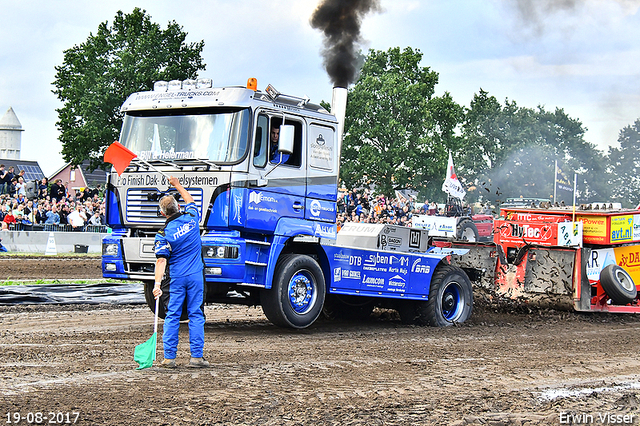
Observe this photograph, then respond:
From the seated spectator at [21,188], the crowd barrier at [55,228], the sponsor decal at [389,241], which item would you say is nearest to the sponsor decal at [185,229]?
the sponsor decal at [389,241]

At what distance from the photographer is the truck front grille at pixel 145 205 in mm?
9703

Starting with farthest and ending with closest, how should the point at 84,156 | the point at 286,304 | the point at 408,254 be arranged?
the point at 84,156
the point at 408,254
the point at 286,304

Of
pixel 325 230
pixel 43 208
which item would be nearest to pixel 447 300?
pixel 325 230

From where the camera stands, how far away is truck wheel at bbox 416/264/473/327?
1202cm

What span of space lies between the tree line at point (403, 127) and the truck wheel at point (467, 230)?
39.4ft

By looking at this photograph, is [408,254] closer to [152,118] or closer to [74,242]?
[152,118]

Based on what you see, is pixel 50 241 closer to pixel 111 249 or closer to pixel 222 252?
pixel 111 249

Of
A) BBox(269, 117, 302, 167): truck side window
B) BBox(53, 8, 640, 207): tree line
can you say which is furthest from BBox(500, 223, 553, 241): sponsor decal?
BBox(53, 8, 640, 207): tree line

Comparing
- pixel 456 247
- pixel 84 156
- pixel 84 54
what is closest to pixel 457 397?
pixel 456 247

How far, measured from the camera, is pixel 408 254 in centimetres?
1166

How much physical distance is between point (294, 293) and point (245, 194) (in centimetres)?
152

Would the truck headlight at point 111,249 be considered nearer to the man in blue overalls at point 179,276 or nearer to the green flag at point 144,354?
the man in blue overalls at point 179,276

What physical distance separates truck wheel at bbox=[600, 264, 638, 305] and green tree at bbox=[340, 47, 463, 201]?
133 feet

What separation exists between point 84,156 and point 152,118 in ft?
118
